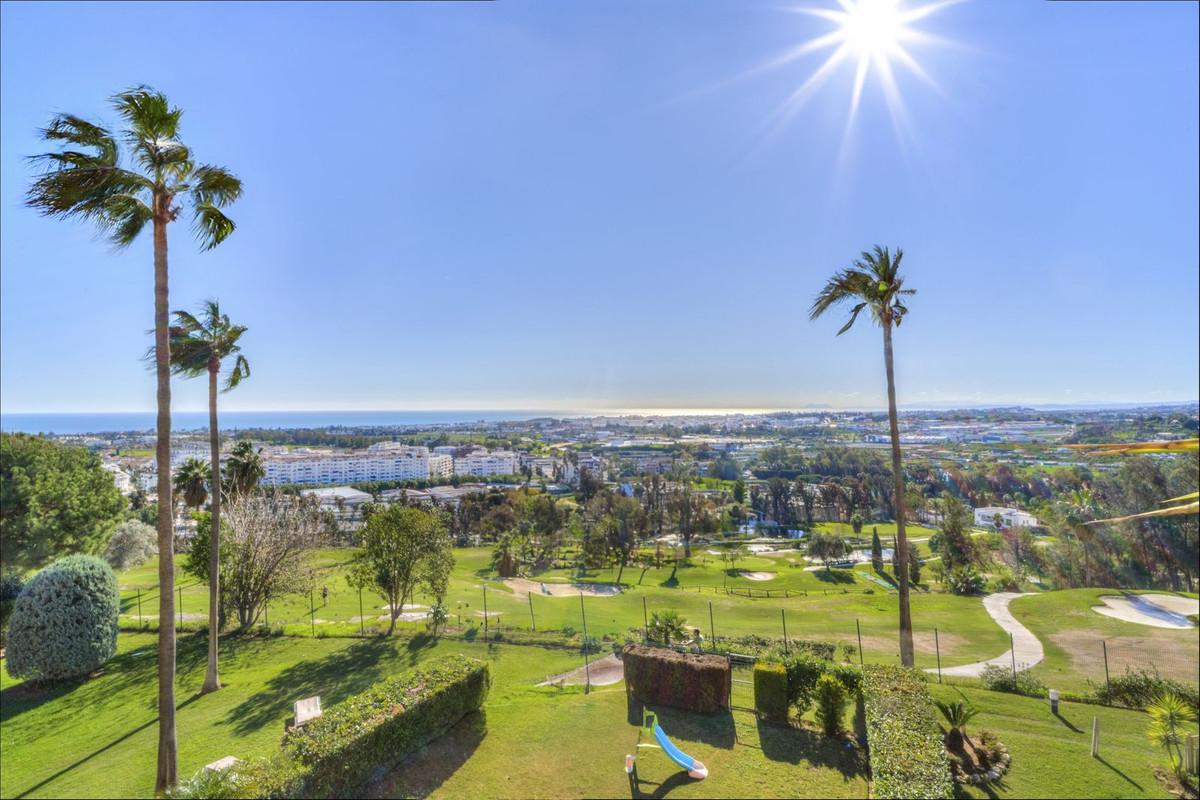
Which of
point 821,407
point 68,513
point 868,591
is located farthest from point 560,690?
point 821,407

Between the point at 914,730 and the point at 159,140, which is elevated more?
the point at 159,140

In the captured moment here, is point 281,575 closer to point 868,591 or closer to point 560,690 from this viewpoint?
point 560,690

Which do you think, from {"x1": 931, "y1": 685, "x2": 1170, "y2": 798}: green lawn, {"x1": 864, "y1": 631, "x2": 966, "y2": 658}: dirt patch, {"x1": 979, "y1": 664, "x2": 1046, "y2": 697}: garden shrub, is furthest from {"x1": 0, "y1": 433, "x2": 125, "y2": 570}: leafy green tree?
{"x1": 979, "y1": 664, "x2": 1046, "y2": 697}: garden shrub

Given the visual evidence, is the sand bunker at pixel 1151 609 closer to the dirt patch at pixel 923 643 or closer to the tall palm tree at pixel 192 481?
the dirt patch at pixel 923 643

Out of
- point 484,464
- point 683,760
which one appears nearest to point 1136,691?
point 683,760

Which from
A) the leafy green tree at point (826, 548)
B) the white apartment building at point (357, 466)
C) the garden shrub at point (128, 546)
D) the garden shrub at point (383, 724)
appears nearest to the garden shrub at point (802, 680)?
the garden shrub at point (383, 724)

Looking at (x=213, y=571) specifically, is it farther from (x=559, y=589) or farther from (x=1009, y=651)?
(x=1009, y=651)
